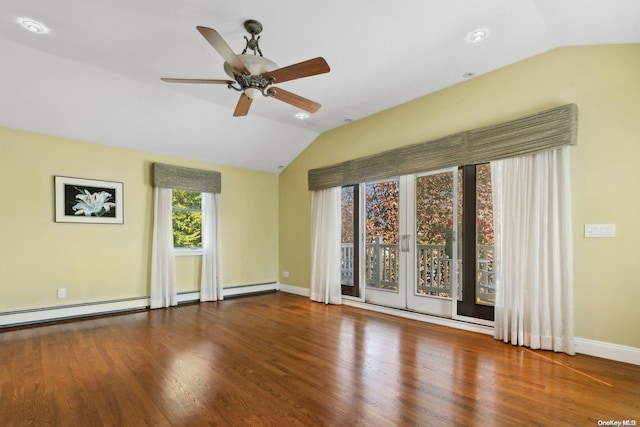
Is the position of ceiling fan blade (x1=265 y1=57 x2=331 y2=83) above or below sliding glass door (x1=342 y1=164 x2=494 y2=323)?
above

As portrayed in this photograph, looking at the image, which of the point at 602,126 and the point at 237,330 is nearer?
the point at 602,126

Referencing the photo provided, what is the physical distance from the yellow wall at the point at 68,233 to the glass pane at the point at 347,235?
2.36 metres

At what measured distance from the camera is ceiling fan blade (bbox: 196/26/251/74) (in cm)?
211

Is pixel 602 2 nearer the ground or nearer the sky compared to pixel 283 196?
nearer the sky

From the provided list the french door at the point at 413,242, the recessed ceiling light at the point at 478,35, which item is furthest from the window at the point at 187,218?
the recessed ceiling light at the point at 478,35

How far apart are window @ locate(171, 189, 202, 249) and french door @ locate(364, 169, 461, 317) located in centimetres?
311

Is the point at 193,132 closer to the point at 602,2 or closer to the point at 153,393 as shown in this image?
the point at 153,393

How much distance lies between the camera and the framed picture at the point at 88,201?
4.36 m

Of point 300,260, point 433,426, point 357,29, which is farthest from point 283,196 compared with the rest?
point 433,426

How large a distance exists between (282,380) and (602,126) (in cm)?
377

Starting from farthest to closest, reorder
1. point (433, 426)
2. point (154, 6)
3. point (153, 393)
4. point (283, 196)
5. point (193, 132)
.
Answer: point (283, 196) → point (193, 132) → point (154, 6) → point (153, 393) → point (433, 426)

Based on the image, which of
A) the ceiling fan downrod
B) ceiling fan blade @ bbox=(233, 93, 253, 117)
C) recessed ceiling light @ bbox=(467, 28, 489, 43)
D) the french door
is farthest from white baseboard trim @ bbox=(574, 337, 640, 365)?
the ceiling fan downrod

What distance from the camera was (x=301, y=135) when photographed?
5.86 metres

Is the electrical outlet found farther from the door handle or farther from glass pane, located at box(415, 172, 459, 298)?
the door handle
